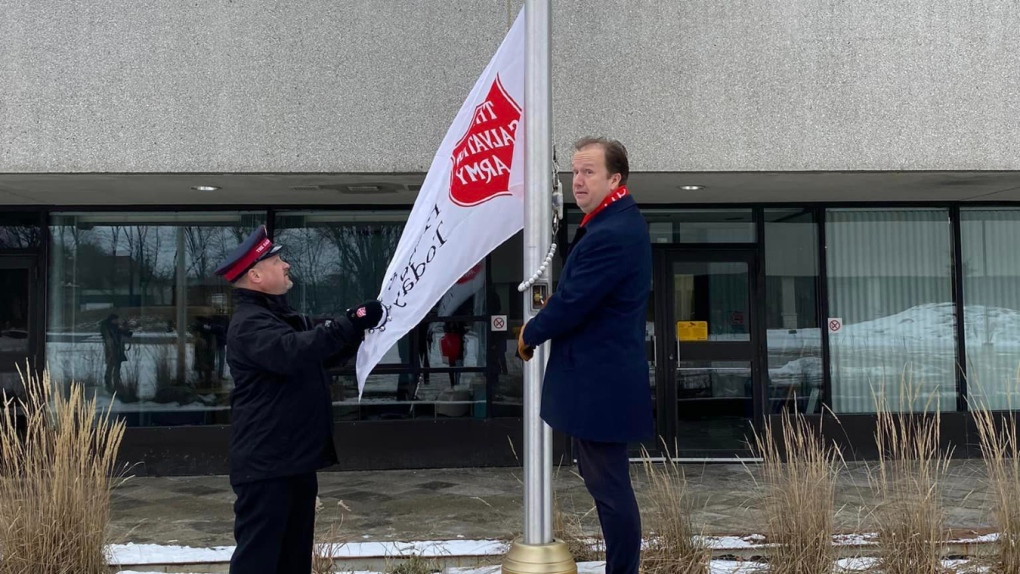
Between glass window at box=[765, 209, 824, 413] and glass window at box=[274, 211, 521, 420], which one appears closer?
glass window at box=[274, 211, 521, 420]

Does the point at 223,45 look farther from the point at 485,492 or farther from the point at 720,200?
the point at 720,200

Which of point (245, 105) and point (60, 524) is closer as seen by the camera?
point (60, 524)

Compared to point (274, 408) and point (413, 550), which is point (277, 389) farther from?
point (413, 550)

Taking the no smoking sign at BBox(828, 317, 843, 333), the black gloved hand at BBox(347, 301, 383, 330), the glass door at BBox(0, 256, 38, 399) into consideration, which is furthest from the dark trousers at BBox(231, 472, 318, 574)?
the no smoking sign at BBox(828, 317, 843, 333)

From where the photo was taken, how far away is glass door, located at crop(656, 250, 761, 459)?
29.3 ft

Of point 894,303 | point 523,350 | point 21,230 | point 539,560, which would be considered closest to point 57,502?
point 539,560

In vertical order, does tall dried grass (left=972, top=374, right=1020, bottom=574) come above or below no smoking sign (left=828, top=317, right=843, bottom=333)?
below

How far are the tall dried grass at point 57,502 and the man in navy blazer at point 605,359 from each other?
8.09 feet

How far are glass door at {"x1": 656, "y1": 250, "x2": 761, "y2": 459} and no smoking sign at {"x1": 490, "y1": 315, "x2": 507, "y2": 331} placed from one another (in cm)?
155

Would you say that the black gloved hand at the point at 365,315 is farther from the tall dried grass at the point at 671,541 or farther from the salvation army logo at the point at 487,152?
the tall dried grass at the point at 671,541

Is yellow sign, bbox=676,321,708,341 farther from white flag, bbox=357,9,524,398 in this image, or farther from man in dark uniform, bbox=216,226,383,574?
man in dark uniform, bbox=216,226,383,574

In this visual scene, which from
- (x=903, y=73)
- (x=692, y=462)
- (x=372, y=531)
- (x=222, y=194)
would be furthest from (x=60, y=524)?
(x=903, y=73)

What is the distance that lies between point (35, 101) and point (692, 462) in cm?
666

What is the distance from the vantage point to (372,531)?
6.12m
